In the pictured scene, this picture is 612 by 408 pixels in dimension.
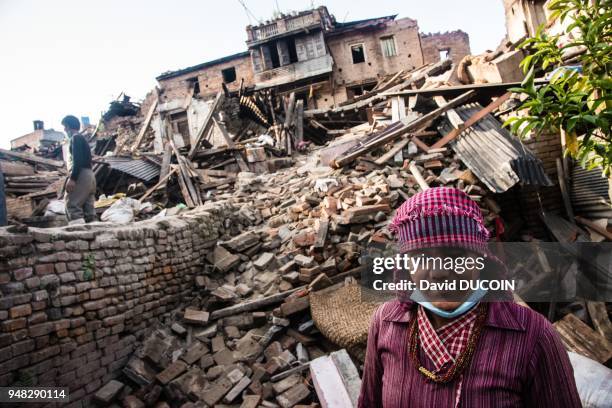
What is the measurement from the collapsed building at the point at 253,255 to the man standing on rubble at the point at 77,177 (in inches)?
25.2

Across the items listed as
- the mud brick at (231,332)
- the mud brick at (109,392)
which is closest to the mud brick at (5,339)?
the mud brick at (109,392)

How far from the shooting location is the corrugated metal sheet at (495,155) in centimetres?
561

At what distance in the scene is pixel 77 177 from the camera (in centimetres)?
509

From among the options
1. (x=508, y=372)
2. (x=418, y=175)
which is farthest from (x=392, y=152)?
(x=508, y=372)

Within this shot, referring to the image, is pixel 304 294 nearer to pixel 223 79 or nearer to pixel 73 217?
pixel 73 217

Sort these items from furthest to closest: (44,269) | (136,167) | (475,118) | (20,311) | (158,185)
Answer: (136,167), (158,185), (475,118), (44,269), (20,311)

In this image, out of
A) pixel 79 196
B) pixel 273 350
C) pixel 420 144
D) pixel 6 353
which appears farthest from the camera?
pixel 420 144

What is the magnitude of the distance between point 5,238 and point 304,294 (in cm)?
348

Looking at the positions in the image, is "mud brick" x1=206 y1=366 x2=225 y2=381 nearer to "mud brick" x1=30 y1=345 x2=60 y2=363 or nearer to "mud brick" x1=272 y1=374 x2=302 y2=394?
"mud brick" x1=272 y1=374 x2=302 y2=394

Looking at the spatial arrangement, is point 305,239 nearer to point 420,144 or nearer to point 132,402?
point 132,402

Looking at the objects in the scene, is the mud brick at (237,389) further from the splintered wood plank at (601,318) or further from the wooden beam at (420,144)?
the wooden beam at (420,144)

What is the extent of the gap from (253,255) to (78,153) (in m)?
3.32

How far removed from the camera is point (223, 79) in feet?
79.8

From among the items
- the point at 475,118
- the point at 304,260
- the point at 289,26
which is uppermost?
the point at 289,26
